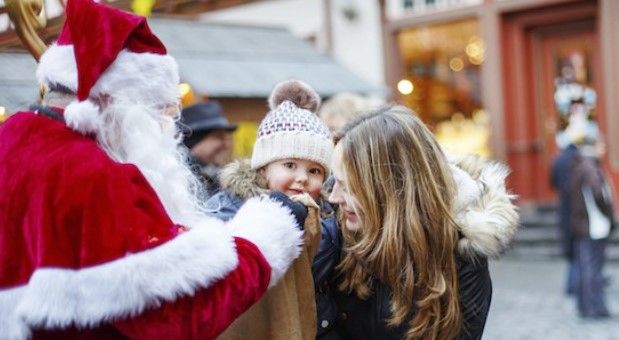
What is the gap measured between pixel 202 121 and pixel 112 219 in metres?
3.44

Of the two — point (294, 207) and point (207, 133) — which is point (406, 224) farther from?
point (207, 133)

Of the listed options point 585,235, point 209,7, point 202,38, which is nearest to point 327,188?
point 209,7

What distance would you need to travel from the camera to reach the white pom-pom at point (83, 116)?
2.19 m

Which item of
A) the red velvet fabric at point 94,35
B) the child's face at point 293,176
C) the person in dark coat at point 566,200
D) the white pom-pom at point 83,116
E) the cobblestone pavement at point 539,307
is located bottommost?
the cobblestone pavement at point 539,307

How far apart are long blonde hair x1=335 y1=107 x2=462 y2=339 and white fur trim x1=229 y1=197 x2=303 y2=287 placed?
245 mm

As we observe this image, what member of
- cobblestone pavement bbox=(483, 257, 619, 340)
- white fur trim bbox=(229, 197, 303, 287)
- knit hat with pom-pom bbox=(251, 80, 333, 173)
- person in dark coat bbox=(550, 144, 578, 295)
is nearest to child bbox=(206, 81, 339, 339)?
knit hat with pom-pom bbox=(251, 80, 333, 173)

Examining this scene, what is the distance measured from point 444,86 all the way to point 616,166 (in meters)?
3.03

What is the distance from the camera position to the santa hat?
2211 mm

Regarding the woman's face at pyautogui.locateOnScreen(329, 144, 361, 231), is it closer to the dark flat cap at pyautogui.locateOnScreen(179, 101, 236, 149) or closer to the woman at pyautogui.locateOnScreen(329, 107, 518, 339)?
the woman at pyautogui.locateOnScreen(329, 107, 518, 339)

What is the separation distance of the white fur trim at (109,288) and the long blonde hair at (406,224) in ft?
1.92

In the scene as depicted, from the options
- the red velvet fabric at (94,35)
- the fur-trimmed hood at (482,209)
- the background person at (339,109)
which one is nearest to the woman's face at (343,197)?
the fur-trimmed hood at (482,209)

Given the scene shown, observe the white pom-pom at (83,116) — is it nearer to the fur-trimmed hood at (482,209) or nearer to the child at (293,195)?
the child at (293,195)

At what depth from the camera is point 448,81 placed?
13344mm

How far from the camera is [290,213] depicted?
240 centimetres
